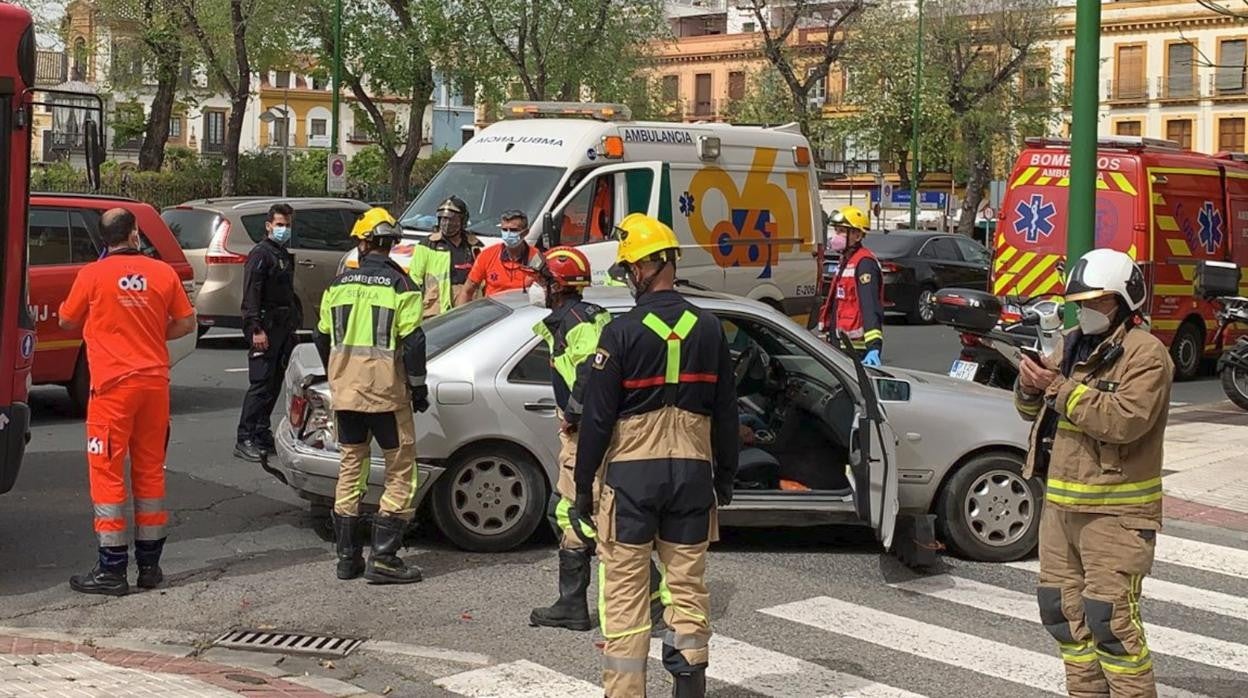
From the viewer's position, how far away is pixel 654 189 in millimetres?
15641

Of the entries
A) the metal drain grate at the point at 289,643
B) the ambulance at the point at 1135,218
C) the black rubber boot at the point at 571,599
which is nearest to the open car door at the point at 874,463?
the black rubber boot at the point at 571,599

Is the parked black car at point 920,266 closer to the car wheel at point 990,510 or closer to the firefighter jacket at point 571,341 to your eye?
the car wheel at point 990,510

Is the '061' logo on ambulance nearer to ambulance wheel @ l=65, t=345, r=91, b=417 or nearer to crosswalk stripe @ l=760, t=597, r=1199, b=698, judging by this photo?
crosswalk stripe @ l=760, t=597, r=1199, b=698

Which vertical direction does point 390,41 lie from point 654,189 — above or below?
above

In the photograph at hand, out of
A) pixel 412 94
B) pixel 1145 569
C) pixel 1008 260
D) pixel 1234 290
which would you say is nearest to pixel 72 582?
pixel 1145 569

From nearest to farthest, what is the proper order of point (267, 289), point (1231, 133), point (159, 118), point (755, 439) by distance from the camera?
point (755, 439)
point (267, 289)
point (159, 118)
point (1231, 133)

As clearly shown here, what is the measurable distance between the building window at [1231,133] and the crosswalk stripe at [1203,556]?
60.9 m

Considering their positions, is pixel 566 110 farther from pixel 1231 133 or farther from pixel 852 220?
pixel 1231 133

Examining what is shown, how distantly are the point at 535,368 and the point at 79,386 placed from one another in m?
5.77

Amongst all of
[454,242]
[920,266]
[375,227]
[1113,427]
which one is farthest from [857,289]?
[920,266]

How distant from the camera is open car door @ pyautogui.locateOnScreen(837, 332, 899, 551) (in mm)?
7820

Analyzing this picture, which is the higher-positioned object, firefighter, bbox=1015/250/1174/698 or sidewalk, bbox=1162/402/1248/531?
firefighter, bbox=1015/250/1174/698

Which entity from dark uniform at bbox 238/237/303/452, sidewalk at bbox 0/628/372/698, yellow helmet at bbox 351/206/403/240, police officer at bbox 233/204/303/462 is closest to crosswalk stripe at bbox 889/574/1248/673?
yellow helmet at bbox 351/206/403/240

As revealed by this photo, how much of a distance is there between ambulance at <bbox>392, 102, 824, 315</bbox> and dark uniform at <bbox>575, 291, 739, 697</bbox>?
27.5ft
